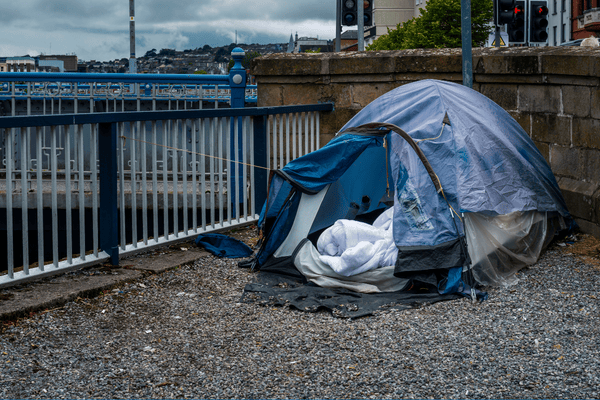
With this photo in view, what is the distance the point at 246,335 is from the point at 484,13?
3954 centimetres

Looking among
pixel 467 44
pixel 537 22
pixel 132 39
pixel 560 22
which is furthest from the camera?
pixel 560 22

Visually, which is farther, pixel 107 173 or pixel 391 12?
pixel 391 12

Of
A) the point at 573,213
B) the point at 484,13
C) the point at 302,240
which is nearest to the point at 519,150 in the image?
the point at 573,213

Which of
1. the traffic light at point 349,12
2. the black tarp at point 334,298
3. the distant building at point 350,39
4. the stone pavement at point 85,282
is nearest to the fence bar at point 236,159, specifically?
the stone pavement at point 85,282

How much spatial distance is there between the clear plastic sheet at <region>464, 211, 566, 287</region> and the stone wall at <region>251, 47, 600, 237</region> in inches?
30.7

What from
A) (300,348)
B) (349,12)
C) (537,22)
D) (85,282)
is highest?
(349,12)

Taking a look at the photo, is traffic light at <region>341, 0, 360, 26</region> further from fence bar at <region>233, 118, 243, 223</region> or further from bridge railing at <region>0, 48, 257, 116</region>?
fence bar at <region>233, 118, 243, 223</region>

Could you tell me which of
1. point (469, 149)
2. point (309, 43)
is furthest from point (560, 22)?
point (309, 43)

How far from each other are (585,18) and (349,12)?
38.2m

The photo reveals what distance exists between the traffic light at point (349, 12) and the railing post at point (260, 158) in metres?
9.57

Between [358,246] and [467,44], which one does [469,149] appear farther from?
[467,44]

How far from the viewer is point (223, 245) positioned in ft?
21.0

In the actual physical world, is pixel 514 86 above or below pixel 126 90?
below

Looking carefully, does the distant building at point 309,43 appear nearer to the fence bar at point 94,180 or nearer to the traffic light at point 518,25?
the traffic light at point 518,25
